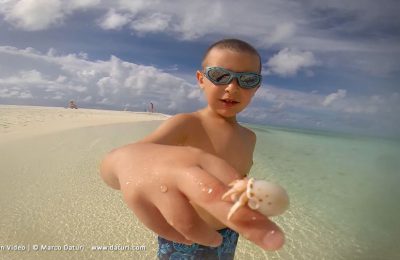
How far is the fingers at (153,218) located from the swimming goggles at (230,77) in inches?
31.9

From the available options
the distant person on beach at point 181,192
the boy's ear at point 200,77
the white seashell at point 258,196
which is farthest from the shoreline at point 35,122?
the white seashell at point 258,196

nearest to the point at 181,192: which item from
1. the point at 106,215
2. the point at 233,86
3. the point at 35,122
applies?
the point at 233,86

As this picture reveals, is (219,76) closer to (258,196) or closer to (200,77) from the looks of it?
(200,77)

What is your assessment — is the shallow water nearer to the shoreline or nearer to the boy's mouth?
the shoreline

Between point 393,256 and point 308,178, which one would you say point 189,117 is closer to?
point 393,256

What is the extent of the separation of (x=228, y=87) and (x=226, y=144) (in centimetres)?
30

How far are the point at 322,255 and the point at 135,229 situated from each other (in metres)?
1.73

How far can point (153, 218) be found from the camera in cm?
77

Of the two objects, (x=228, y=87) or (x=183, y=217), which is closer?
(x=183, y=217)

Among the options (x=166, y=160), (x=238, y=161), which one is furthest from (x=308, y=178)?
(x=166, y=160)

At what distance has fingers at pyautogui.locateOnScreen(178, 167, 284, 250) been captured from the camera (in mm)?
603

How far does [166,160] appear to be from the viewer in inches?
27.8

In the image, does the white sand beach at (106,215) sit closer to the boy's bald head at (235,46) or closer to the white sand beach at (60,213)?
the white sand beach at (60,213)

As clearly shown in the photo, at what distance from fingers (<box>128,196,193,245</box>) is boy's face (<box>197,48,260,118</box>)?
81 centimetres
